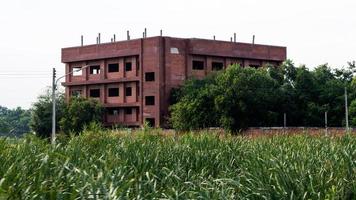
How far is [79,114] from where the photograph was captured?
5066 centimetres

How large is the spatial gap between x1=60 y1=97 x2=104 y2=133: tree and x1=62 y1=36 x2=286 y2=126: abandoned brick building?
2.53 metres

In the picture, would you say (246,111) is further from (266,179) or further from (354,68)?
(266,179)

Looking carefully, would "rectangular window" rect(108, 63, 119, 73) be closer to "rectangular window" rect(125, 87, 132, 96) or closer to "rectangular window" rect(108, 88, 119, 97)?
"rectangular window" rect(108, 88, 119, 97)

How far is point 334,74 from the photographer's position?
2026 inches

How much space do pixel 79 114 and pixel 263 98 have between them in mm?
15362

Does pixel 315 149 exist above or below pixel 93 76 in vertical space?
below

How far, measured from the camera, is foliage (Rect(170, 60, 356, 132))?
140ft

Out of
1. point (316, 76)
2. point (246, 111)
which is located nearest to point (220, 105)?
point (246, 111)

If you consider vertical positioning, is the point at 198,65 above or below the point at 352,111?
above

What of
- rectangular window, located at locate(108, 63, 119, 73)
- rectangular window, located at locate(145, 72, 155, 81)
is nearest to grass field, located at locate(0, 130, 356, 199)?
rectangular window, located at locate(145, 72, 155, 81)

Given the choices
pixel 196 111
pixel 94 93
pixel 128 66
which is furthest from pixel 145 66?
pixel 196 111

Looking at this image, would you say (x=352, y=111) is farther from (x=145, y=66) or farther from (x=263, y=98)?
(x=145, y=66)

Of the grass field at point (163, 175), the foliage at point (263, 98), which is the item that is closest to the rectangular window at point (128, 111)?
the foliage at point (263, 98)

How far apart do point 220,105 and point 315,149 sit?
30475mm
